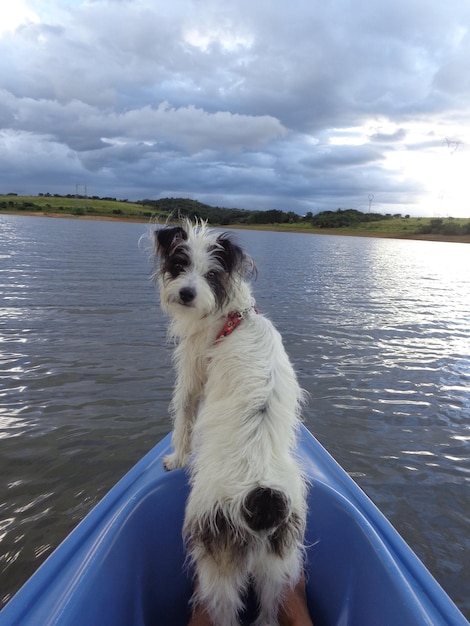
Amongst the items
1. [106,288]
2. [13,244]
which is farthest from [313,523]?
[13,244]

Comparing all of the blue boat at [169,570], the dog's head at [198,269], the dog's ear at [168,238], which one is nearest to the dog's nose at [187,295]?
the dog's head at [198,269]

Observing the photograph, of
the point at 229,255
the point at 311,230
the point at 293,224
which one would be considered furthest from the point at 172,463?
the point at 311,230

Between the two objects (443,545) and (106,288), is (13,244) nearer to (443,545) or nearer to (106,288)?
(106,288)

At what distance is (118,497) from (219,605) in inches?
41.6

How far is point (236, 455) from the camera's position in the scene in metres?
2.27

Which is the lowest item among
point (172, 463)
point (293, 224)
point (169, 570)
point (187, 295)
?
point (169, 570)

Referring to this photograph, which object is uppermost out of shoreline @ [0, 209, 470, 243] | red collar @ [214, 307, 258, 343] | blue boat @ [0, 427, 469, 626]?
shoreline @ [0, 209, 470, 243]

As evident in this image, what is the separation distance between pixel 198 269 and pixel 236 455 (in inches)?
59.0

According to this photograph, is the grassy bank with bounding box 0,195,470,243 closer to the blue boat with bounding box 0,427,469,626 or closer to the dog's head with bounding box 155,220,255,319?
the dog's head with bounding box 155,220,255,319

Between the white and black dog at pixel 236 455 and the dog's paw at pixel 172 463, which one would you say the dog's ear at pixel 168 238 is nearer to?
the white and black dog at pixel 236 455

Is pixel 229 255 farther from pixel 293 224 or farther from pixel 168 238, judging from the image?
pixel 293 224

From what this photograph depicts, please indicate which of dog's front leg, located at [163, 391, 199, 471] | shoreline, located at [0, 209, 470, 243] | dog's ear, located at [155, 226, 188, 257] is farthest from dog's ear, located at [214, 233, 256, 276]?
shoreline, located at [0, 209, 470, 243]

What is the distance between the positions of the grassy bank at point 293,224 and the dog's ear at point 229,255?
8706 centimetres

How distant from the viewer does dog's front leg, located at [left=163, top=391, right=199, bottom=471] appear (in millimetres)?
3508
